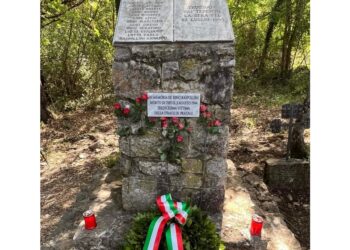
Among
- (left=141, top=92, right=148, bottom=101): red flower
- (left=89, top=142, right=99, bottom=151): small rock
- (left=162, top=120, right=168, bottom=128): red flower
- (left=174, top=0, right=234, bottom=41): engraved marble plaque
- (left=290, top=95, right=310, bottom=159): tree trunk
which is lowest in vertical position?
(left=89, top=142, right=99, bottom=151): small rock

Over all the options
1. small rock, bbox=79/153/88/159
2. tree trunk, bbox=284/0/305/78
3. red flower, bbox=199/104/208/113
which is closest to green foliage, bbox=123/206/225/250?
red flower, bbox=199/104/208/113

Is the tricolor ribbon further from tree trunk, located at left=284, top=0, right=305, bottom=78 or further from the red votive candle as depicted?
tree trunk, located at left=284, top=0, right=305, bottom=78

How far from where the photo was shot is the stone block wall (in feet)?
8.39

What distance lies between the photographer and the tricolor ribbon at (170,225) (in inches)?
97.3

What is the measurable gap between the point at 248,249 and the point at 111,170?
81.9 inches

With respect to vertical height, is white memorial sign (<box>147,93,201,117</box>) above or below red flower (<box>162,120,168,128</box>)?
above

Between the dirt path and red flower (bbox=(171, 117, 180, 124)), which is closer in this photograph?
red flower (bbox=(171, 117, 180, 124))

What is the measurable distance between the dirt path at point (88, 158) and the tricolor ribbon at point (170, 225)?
3.58ft

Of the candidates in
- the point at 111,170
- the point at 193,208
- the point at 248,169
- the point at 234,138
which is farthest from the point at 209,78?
the point at 234,138

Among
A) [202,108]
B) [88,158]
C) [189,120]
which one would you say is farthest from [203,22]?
[88,158]

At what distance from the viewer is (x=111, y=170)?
407cm

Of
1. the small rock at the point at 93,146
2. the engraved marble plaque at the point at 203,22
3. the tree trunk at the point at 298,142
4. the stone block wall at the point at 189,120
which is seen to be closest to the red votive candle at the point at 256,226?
Result: the stone block wall at the point at 189,120

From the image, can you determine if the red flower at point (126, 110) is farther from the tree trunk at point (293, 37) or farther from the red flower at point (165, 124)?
the tree trunk at point (293, 37)

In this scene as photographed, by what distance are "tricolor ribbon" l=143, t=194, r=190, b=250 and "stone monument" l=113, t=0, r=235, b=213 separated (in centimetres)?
28
